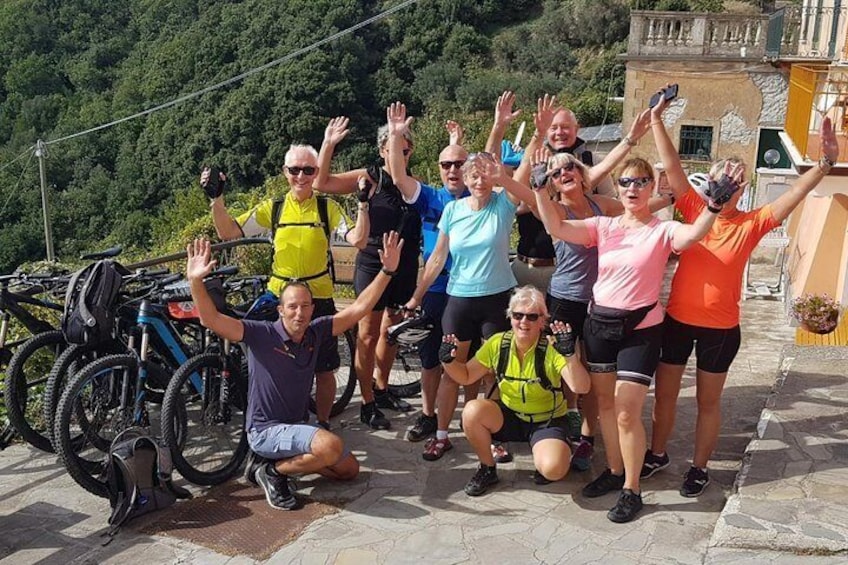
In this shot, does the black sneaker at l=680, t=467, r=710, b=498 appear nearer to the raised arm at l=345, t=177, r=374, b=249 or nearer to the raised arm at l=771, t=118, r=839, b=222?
the raised arm at l=771, t=118, r=839, b=222

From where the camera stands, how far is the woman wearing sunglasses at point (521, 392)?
12.1 ft

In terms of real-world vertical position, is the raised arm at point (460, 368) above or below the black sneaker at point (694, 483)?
above

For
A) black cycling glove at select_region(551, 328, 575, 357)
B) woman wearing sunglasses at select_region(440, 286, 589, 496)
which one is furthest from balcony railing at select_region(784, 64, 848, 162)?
black cycling glove at select_region(551, 328, 575, 357)

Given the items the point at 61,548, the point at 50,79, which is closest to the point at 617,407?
the point at 61,548

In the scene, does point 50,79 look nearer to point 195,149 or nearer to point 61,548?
point 195,149

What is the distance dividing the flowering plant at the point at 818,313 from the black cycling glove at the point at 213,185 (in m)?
6.25

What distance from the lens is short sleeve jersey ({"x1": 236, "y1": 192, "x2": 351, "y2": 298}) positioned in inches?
172

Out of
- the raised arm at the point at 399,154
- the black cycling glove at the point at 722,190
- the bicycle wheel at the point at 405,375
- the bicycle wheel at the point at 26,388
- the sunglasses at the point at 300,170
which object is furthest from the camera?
the bicycle wheel at the point at 405,375

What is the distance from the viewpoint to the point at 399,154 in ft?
14.6

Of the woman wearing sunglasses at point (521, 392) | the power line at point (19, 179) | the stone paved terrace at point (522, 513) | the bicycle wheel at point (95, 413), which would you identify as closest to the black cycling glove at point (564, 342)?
the woman wearing sunglasses at point (521, 392)

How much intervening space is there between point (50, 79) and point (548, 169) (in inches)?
1894

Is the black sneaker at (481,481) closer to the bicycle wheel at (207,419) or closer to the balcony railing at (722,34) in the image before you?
the bicycle wheel at (207,419)

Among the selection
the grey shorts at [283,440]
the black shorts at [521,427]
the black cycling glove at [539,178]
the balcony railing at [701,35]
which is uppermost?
the balcony railing at [701,35]

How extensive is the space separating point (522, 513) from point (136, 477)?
1.80 m
